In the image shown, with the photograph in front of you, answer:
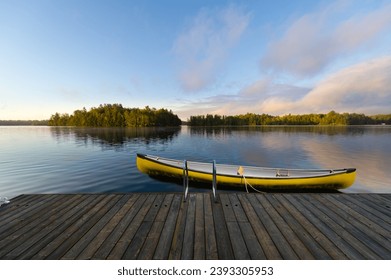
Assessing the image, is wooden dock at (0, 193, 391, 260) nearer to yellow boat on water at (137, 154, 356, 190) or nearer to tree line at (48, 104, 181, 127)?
yellow boat on water at (137, 154, 356, 190)

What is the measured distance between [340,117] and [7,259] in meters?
201

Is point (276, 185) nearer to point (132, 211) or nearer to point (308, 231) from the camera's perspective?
point (308, 231)

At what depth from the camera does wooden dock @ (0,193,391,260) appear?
3.36 m

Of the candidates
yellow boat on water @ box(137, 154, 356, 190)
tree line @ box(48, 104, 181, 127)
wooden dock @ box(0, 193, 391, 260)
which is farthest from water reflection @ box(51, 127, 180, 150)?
tree line @ box(48, 104, 181, 127)

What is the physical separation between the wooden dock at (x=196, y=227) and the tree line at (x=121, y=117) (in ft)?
424

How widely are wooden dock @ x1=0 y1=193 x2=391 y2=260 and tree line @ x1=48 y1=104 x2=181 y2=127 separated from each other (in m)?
129

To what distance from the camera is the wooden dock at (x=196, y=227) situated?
3.36 m

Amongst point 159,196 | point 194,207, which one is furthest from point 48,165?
point 194,207

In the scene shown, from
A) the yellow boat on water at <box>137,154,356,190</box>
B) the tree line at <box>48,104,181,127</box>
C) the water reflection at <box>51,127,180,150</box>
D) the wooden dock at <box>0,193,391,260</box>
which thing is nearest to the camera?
the wooden dock at <box>0,193,391,260</box>

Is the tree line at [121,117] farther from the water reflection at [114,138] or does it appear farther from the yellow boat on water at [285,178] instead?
the yellow boat on water at [285,178]

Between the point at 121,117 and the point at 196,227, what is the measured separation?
141961 mm

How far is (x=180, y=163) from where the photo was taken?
44.4ft

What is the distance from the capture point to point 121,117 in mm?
133000

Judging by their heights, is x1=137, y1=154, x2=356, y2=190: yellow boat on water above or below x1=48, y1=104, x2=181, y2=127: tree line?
below
